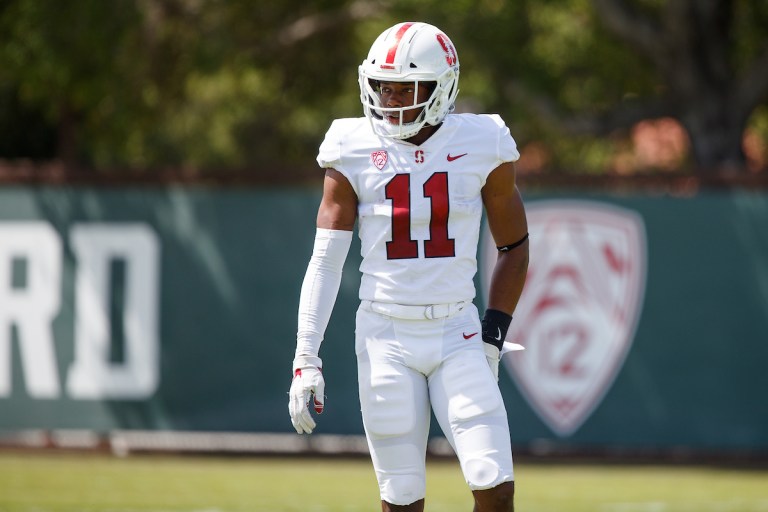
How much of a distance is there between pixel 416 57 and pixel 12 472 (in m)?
6.71

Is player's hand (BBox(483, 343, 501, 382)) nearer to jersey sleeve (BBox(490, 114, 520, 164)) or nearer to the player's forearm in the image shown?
the player's forearm

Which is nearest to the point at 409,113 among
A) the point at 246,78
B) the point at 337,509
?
the point at 337,509

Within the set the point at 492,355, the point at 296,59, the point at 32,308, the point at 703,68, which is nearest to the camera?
the point at 492,355

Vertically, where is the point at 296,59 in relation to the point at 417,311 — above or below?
below

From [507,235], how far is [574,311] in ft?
19.2

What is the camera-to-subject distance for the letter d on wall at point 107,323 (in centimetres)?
1155

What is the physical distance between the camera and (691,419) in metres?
11.4

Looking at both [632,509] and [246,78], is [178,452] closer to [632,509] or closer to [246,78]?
[632,509]

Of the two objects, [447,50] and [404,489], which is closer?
[404,489]

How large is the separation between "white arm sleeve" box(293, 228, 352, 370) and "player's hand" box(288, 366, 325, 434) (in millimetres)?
93

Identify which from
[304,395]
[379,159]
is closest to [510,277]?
[379,159]

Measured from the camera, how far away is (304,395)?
514cm

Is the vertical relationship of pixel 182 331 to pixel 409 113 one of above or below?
below

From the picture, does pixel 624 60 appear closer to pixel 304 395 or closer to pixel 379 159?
pixel 379 159
